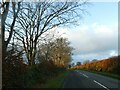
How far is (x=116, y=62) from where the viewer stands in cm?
5306

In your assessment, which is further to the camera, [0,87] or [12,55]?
[12,55]

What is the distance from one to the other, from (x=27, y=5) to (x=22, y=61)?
1333 centimetres

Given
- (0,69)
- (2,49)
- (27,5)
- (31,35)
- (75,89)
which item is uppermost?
(27,5)

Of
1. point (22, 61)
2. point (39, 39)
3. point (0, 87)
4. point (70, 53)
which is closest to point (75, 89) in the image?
point (22, 61)

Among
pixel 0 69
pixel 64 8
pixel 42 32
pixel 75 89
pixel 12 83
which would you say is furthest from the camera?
pixel 42 32

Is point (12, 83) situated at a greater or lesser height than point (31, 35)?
lesser

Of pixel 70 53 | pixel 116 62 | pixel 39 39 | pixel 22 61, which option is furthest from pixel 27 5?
pixel 70 53

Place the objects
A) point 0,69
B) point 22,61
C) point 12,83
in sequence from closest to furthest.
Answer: point 0,69
point 12,83
point 22,61

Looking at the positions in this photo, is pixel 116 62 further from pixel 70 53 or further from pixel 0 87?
pixel 70 53

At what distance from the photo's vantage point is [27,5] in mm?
29984

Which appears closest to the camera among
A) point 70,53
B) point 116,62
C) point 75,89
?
point 75,89

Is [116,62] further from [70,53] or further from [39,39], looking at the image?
[70,53]

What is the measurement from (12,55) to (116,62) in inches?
1520

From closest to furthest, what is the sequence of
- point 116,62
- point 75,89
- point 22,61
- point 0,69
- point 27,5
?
point 0,69 → point 22,61 → point 75,89 → point 27,5 → point 116,62
